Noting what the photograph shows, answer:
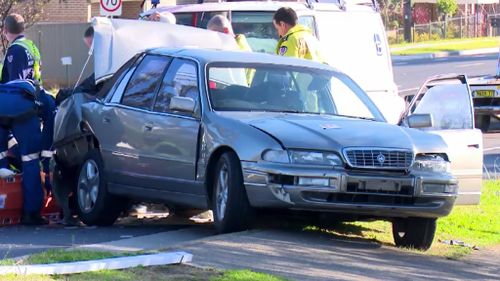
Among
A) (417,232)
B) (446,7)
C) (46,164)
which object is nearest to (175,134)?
(46,164)

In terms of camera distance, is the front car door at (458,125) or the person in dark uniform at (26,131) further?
the person in dark uniform at (26,131)

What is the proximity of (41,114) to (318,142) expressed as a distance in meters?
3.54

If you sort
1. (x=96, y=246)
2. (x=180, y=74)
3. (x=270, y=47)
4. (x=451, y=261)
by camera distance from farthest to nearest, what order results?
1. (x=270, y=47)
2. (x=180, y=74)
3. (x=451, y=261)
4. (x=96, y=246)

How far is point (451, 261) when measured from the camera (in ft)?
30.6

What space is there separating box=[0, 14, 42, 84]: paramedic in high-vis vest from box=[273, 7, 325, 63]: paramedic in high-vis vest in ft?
8.65

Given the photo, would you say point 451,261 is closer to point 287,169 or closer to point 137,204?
point 287,169

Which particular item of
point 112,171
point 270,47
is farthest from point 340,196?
point 270,47

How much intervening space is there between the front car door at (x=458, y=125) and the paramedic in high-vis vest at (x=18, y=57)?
13.3 ft

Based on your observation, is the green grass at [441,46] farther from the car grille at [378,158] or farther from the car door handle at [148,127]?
the car grille at [378,158]

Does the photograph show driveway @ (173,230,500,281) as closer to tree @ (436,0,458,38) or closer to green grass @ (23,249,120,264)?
green grass @ (23,249,120,264)

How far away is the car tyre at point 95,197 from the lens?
10.5 meters

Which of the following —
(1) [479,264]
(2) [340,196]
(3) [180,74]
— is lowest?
(1) [479,264]

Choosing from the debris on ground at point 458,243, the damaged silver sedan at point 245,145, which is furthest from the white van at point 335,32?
the debris on ground at point 458,243

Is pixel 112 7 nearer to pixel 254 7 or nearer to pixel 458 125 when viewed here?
pixel 254 7
